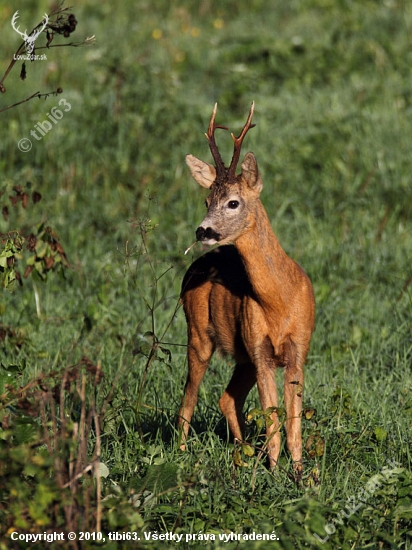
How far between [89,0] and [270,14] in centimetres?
262

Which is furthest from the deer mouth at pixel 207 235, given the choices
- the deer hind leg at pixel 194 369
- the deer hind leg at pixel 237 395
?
the deer hind leg at pixel 237 395

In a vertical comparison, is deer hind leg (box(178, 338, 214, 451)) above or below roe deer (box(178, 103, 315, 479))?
below

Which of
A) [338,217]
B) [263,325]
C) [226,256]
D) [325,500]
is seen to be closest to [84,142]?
[338,217]

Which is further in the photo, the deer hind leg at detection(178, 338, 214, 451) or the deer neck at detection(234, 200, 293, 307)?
the deer hind leg at detection(178, 338, 214, 451)

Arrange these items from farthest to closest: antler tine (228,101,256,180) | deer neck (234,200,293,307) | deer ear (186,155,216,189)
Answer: deer ear (186,155,216,189) < deer neck (234,200,293,307) < antler tine (228,101,256,180)

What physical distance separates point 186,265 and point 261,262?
1.60 meters

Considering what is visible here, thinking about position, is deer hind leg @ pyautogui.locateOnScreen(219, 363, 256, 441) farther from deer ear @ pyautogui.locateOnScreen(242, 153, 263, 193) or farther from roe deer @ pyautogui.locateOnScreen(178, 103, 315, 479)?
deer ear @ pyautogui.locateOnScreen(242, 153, 263, 193)

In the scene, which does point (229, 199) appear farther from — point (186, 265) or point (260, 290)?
point (186, 265)

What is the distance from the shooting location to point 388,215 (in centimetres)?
900

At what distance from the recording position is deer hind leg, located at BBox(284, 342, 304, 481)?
5.07 m

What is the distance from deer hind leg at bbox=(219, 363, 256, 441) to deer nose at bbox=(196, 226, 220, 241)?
1.11 metres

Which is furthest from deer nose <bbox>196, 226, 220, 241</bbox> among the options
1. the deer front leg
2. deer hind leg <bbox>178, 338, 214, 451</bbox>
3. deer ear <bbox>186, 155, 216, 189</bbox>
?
deer hind leg <bbox>178, 338, 214, 451</bbox>

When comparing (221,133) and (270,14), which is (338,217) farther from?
(270,14)

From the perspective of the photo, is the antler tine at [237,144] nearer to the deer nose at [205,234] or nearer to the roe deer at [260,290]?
the roe deer at [260,290]
